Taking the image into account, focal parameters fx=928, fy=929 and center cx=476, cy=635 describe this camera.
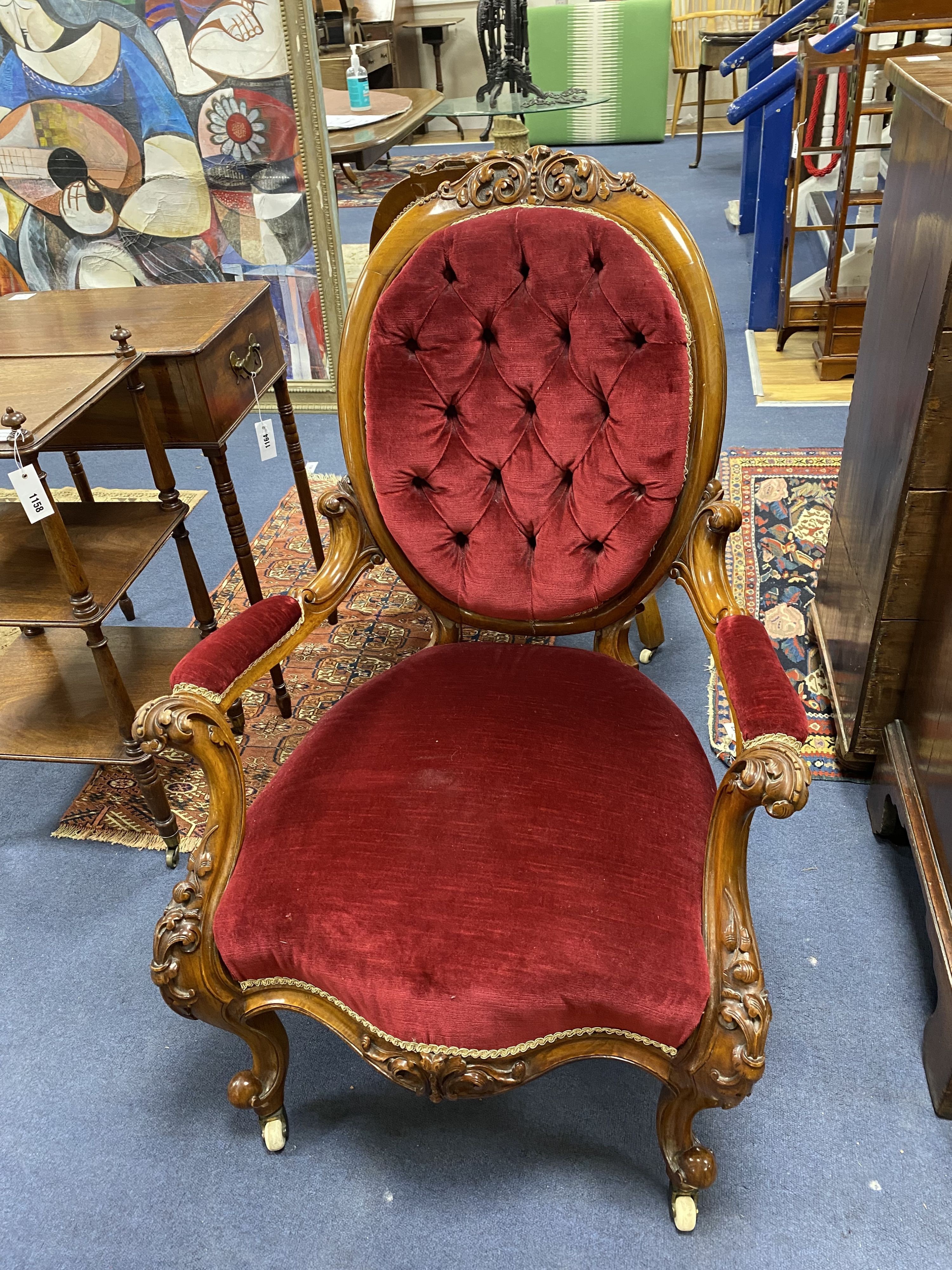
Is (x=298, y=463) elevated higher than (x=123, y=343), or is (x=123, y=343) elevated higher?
(x=123, y=343)

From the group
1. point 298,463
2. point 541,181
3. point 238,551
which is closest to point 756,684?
point 541,181

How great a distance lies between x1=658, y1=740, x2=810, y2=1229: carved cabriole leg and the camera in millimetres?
1021

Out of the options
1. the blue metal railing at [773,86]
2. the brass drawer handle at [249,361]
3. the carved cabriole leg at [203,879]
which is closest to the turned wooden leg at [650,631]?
the brass drawer handle at [249,361]

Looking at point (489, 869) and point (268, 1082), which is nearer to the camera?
point (489, 869)

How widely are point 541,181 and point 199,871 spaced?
109 cm

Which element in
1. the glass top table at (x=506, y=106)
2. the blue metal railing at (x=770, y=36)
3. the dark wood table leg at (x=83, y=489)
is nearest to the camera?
the dark wood table leg at (x=83, y=489)

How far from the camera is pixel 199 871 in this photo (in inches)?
47.7

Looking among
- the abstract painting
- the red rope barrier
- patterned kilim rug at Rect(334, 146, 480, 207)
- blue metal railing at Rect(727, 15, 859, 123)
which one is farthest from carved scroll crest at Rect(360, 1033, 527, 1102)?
patterned kilim rug at Rect(334, 146, 480, 207)

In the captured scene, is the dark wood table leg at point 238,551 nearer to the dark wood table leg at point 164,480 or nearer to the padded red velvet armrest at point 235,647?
the dark wood table leg at point 164,480

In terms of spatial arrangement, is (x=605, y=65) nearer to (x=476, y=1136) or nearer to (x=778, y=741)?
(x=778, y=741)

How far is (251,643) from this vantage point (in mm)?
1322

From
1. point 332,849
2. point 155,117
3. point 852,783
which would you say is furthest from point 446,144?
point 332,849

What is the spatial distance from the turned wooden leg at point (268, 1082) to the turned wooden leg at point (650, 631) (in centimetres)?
123

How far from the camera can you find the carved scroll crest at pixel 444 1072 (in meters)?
1.12
